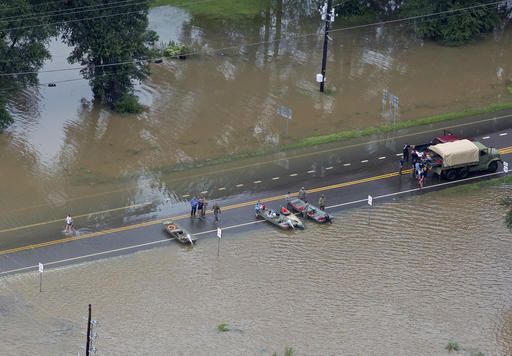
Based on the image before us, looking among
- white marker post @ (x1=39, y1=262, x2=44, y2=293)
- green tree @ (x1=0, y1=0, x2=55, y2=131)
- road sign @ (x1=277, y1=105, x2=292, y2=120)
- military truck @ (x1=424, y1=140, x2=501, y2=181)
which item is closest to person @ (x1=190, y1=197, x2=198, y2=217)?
white marker post @ (x1=39, y1=262, x2=44, y2=293)

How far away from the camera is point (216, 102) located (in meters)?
68.0

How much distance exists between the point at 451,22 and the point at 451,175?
73.6 ft

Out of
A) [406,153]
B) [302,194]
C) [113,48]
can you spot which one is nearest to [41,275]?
[302,194]

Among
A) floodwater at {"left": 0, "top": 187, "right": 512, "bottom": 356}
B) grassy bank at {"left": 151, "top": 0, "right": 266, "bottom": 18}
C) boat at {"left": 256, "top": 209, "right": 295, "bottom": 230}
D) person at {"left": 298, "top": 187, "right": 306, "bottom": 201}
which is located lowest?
floodwater at {"left": 0, "top": 187, "right": 512, "bottom": 356}

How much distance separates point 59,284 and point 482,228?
21955 millimetres

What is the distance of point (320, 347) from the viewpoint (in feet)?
144

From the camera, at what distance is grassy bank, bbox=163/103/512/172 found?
60478mm

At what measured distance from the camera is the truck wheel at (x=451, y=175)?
2302 inches

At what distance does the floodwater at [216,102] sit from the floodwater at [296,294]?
22.5 ft

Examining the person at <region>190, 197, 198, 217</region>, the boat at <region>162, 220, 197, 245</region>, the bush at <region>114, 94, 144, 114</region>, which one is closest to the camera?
the boat at <region>162, 220, 197, 245</region>

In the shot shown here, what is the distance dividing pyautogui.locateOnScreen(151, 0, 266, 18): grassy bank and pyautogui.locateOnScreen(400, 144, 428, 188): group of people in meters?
27.1

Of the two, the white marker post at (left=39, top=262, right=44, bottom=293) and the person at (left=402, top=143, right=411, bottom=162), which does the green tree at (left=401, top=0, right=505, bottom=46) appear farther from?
the white marker post at (left=39, top=262, right=44, bottom=293)

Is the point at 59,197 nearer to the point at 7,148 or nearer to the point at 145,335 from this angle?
the point at 7,148

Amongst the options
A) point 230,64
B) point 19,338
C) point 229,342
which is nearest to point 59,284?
point 19,338
